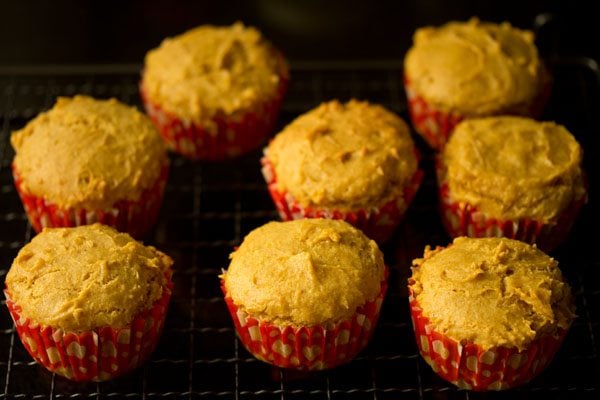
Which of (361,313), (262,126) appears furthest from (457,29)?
(361,313)

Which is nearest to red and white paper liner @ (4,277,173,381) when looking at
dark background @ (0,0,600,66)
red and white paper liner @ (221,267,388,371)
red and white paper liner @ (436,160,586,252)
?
red and white paper liner @ (221,267,388,371)

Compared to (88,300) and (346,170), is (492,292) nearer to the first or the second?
(346,170)

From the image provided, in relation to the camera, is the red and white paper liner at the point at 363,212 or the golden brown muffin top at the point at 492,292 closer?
the golden brown muffin top at the point at 492,292

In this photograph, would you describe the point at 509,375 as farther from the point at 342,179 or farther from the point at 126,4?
the point at 126,4

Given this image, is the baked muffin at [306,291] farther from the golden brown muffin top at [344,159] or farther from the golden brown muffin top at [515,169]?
the golden brown muffin top at [515,169]

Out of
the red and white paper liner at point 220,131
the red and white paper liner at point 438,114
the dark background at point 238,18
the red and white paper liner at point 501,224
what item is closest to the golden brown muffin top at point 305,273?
the red and white paper liner at point 501,224
